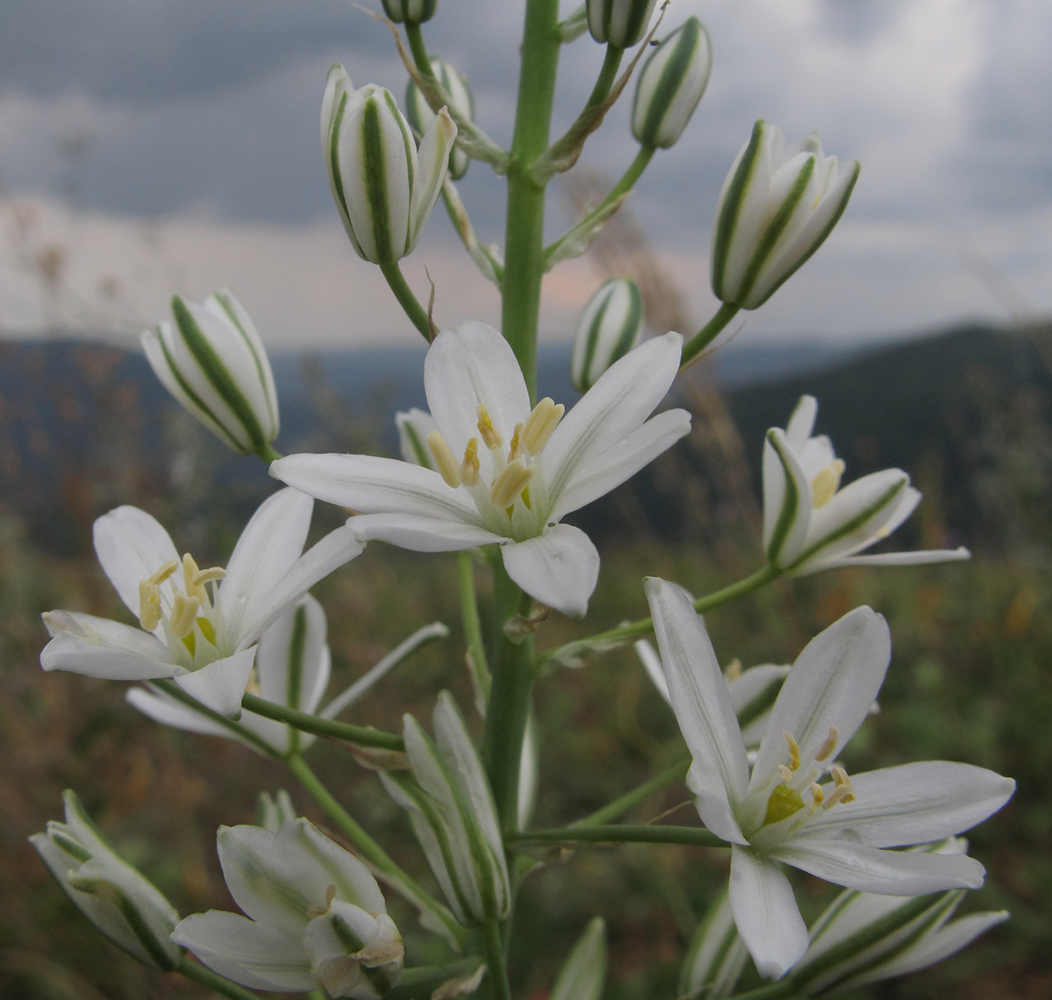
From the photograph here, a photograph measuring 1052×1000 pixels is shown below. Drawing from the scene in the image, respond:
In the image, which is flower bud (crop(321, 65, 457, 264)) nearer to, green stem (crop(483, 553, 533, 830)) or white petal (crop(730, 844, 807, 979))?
green stem (crop(483, 553, 533, 830))

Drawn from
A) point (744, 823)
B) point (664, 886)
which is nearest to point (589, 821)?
point (744, 823)

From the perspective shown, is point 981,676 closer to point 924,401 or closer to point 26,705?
point 26,705

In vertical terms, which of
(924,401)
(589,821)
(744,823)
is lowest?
(924,401)

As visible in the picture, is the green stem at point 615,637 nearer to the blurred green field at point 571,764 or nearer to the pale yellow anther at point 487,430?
the pale yellow anther at point 487,430

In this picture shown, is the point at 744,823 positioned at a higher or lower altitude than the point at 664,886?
higher

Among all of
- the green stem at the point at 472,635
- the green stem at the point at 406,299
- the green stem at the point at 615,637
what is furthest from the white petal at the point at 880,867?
the green stem at the point at 406,299

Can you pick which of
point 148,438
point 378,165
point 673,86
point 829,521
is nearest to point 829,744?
point 829,521

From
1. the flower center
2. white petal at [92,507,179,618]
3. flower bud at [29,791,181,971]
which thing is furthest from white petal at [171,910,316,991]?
white petal at [92,507,179,618]
